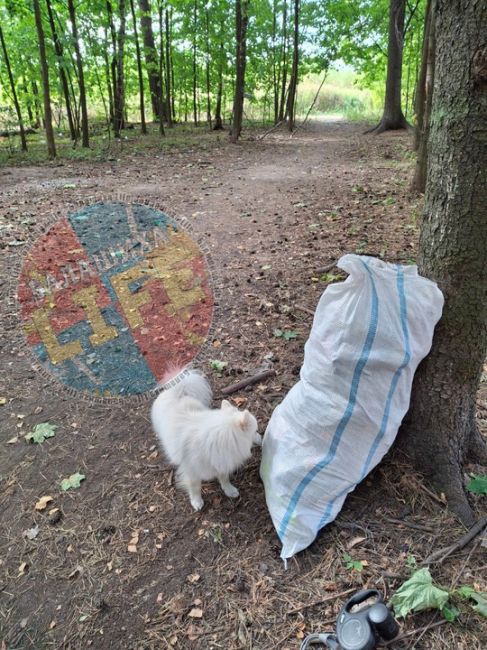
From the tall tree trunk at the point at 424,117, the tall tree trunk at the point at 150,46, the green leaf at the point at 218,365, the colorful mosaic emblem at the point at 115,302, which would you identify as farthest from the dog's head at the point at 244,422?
the tall tree trunk at the point at 150,46

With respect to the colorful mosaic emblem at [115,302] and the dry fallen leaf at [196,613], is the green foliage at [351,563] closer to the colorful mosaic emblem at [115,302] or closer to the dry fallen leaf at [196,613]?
the dry fallen leaf at [196,613]

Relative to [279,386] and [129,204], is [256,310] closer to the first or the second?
[279,386]

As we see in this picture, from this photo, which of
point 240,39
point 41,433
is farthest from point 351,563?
point 240,39

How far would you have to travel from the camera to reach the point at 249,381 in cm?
295

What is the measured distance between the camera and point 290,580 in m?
1.76

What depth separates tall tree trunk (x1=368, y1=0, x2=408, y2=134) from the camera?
12.3 metres

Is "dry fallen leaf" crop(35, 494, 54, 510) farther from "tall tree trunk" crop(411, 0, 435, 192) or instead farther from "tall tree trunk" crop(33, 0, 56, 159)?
"tall tree trunk" crop(33, 0, 56, 159)

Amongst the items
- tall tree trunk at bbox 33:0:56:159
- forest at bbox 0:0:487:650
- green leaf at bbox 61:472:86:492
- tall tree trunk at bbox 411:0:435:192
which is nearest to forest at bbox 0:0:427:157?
tall tree trunk at bbox 33:0:56:159

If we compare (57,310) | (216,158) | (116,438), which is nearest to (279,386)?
(116,438)

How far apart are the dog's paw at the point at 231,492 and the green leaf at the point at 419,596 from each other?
0.85 meters

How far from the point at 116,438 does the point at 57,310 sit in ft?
6.30

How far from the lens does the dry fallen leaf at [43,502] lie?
2245 mm

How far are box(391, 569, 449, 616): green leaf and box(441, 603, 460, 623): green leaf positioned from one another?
0.06 feet

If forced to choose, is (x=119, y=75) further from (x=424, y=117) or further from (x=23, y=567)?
(x=23, y=567)
